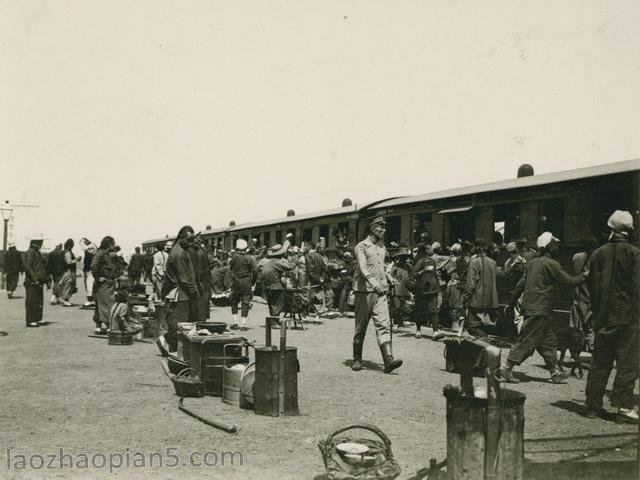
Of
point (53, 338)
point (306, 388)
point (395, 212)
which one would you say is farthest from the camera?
point (395, 212)

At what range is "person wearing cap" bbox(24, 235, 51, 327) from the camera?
12.7 meters

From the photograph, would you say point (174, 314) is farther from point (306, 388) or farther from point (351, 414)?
point (351, 414)

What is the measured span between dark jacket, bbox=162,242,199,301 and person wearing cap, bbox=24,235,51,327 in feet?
17.0

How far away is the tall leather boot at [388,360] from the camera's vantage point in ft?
26.6

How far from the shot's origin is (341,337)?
40.3ft

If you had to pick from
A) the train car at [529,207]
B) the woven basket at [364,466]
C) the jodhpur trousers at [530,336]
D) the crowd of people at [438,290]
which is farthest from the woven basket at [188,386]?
the train car at [529,207]

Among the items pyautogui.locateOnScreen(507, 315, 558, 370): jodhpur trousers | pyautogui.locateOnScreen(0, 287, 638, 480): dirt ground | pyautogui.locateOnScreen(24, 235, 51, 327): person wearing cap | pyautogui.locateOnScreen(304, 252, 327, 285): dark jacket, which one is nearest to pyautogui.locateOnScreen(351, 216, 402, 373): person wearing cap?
pyautogui.locateOnScreen(0, 287, 638, 480): dirt ground

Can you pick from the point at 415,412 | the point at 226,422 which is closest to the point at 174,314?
the point at 226,422

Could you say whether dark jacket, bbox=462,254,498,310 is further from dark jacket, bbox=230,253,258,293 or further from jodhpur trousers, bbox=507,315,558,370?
dark jacket, bbox=230,253,258,293

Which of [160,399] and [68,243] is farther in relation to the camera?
[68,243]

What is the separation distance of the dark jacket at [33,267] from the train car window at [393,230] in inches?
→ 351

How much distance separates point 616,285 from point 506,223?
6946mm

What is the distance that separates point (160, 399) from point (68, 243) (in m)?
13.2
